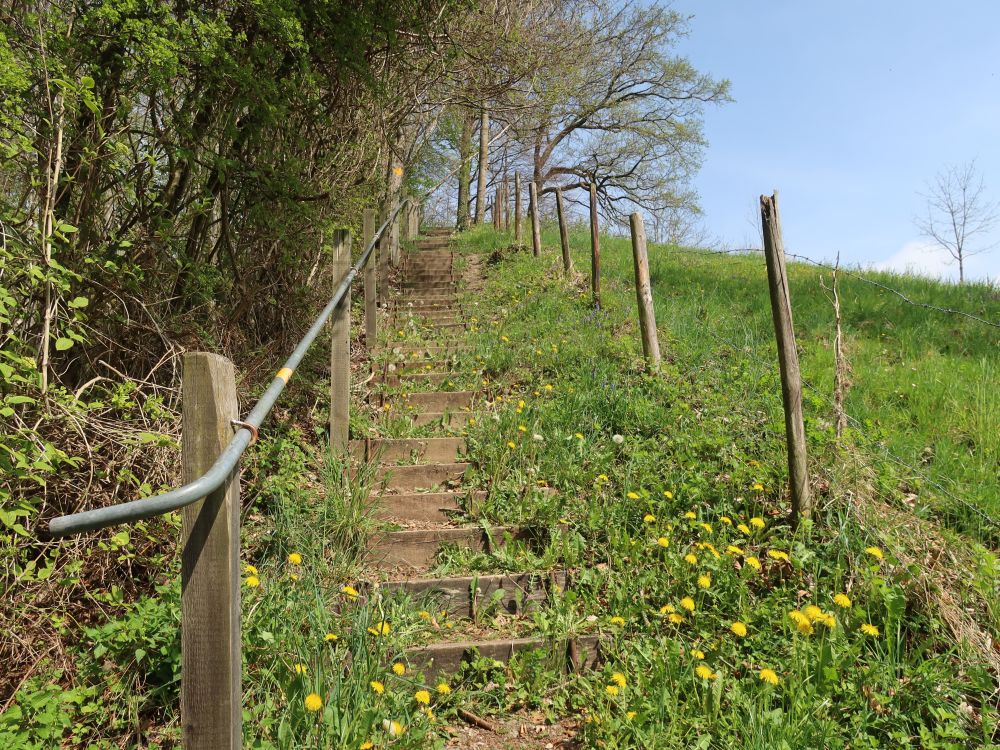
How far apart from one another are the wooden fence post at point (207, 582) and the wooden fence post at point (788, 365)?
9.39 feet

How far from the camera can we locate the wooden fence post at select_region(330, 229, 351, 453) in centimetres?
417

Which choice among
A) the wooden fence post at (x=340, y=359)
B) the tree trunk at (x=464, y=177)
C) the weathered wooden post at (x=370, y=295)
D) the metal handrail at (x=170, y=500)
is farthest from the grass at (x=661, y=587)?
the tree trunk at (x=464, y=177)

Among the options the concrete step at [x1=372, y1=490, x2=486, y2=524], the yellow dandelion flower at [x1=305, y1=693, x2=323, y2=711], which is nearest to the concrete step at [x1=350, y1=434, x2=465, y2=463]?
the concrete step at [x1=372, y1=490, x2=486, y2=524]

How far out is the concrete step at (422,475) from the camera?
4.16 metres

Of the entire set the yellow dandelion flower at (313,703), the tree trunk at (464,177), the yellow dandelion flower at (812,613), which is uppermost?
the tree trunk at (464,177)

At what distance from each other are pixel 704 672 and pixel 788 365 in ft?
5.81

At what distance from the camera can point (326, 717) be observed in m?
2.09

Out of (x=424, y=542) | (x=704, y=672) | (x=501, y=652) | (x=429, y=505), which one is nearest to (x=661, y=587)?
(x=704, y=672)

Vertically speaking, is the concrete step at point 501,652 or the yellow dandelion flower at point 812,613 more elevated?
the yellow dandelion flower at point 812,613

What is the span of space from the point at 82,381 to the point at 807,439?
4085mm

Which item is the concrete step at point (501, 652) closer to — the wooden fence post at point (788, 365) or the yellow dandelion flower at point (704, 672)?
the yellow dandelion flower at point (704, 672)

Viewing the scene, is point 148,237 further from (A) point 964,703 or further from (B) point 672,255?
(B) point 672,255

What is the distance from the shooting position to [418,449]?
4.50m

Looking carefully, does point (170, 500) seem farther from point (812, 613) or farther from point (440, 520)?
point (440, 520)
